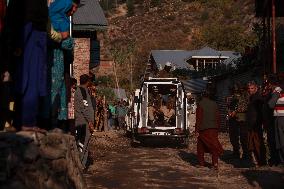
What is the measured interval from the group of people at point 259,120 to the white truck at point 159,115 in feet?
16.6

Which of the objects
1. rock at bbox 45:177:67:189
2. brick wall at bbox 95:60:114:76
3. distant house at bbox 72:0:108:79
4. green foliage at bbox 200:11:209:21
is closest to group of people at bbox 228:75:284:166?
rock at bbox 45:177:67:189

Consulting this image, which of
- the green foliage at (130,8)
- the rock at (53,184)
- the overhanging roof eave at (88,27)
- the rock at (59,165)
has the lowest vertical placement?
the rock at (53,184)

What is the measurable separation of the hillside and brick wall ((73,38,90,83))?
43.5m

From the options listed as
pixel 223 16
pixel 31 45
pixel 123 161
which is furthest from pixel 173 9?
pixel 31 45

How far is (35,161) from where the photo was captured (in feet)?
19.9

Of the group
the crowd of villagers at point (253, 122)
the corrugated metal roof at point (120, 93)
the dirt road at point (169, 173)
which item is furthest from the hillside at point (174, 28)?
the crowd of villagers at point (253, 122)

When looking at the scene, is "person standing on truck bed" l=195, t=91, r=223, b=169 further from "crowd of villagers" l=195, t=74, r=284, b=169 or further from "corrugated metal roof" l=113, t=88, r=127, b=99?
"corrugated metal roof" l=113, t=88, r=127, b=99

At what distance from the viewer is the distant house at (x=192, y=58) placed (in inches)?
→ 2199

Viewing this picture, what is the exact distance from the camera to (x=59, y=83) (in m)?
→ 9.43

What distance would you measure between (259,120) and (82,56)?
1245 centimetres

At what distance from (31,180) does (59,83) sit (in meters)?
3.72

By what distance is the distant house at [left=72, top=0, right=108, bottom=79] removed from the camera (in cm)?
2189

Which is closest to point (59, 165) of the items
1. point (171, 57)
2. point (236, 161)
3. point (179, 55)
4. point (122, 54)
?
point (236, 161)

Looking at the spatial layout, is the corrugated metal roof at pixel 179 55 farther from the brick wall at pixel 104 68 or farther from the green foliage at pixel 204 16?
the green foliage at pixel 204 16
